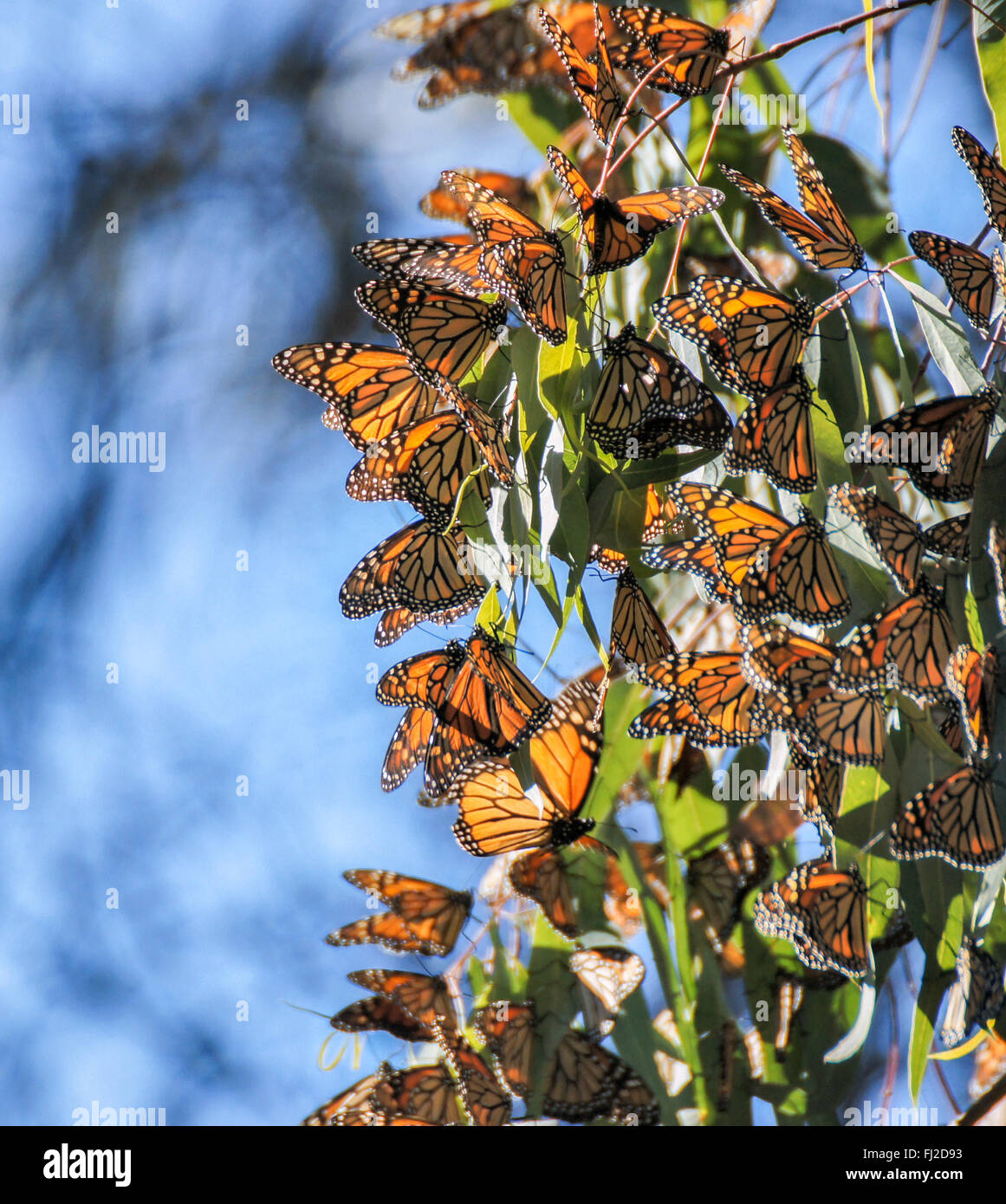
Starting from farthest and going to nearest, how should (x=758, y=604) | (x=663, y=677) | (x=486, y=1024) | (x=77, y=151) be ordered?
1. (x=77, y=151)
2. (x=486, y=1024)
3. (x=663, y=677)
4. (x=758, y=604)

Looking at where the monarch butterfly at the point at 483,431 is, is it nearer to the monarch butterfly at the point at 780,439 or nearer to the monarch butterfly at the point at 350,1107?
the monarch butterfly at the point at 780,439

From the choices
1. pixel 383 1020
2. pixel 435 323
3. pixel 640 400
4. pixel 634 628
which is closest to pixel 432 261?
pixel 435 323

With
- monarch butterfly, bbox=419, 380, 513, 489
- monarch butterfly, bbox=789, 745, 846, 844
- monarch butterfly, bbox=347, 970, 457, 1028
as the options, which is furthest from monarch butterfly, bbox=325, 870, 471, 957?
monarch butterfly, bbox=419, 380, 513, 489

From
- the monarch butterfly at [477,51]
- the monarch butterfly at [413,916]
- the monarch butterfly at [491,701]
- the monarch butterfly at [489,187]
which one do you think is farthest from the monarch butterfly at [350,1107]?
the monarch butterfly at [477,51]

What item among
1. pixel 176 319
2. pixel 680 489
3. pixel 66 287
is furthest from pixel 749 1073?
pixel 66 287

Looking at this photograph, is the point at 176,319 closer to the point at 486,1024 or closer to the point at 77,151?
the point at 77,151

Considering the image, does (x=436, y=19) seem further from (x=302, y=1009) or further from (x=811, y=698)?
(x=302, y=1009)
